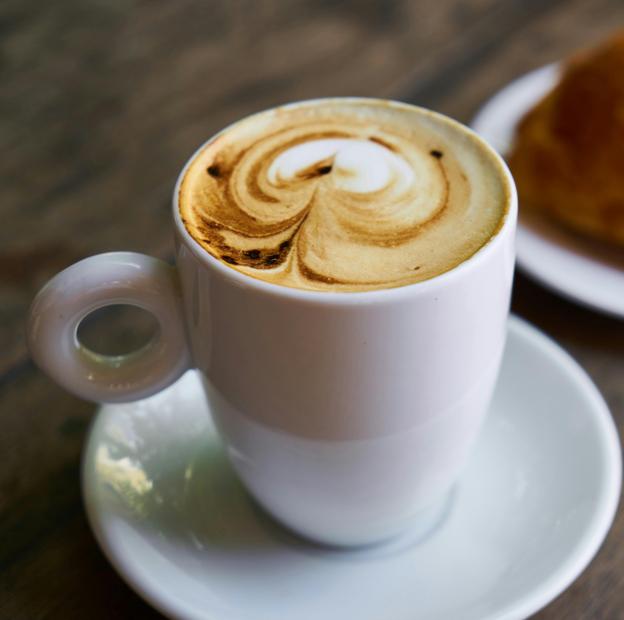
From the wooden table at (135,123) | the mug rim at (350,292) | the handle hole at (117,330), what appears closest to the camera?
the mug rim at (350,292)

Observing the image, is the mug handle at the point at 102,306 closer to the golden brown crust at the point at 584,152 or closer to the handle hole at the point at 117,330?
the handle hole at the point at 117,330

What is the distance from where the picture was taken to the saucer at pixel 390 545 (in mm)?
551

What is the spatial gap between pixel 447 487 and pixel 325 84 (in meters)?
0.69

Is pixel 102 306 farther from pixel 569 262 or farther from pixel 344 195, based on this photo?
pixel 569 262

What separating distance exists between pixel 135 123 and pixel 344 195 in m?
0.62

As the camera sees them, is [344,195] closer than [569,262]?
Yes

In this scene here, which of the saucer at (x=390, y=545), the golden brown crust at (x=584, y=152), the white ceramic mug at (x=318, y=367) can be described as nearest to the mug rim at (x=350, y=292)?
the white ceramic mug at (x=318, y=367)

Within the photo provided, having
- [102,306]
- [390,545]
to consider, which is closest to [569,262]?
[390,545]

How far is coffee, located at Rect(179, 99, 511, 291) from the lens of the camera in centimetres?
51

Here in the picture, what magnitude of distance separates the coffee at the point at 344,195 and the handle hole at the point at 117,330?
0.85 ft

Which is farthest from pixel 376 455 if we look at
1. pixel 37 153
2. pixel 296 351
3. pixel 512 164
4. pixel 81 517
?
pixel 37 153

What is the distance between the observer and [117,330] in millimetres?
816

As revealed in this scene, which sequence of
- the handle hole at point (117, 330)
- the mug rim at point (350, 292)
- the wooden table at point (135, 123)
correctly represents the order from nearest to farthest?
1. the mug rim at point (350, 292)
2. the wooden table at point (135, 123)
3. the handle hole at point (117, 330)

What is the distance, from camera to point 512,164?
3.29 feet
